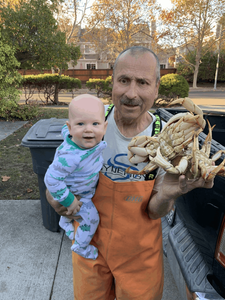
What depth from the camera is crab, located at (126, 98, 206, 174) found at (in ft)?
3.40

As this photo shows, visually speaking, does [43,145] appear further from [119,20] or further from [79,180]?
[119,20]

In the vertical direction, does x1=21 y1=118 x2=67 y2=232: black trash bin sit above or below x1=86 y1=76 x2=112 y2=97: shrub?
below

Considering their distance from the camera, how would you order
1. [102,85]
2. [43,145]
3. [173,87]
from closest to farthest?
[43,145], [173,87], [102,85]

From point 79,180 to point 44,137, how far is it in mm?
1404

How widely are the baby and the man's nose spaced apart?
0.16 meters

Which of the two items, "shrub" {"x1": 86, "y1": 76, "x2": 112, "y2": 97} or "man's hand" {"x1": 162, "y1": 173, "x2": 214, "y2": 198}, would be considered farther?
"shrub" {"x1": 86, "y1": 76, "x2": 112, "y2": 97}

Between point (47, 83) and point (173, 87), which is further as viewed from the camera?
point (173, 87)

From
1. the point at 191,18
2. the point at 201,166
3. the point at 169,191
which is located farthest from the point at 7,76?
the point at 191,18

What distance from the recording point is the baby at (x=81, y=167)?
1.27 m

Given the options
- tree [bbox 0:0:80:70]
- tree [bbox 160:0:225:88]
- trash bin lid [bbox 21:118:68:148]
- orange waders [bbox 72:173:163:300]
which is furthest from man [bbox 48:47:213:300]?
tree [bbox 160:0:225:88]

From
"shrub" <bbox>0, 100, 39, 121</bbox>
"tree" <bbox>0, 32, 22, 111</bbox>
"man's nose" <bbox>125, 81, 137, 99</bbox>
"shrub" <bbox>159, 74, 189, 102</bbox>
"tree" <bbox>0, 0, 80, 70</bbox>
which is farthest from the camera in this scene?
"shrub" <bbox>159, 74, 189, 102</bbox>

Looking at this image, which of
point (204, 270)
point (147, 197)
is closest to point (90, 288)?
point (147, 197)

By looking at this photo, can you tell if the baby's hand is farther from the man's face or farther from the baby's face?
the man's face

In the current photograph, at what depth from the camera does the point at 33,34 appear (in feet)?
27.9
